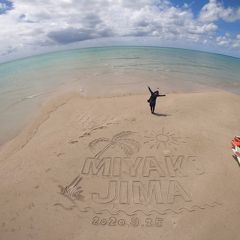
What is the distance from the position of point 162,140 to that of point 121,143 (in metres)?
1.85

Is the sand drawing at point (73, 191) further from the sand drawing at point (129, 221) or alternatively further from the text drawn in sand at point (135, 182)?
the sand drawing at point (129, 221)

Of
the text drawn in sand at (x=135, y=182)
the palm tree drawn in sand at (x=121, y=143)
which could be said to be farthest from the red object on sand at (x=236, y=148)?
the palm tree drawn in sand at (x=121, y=143)

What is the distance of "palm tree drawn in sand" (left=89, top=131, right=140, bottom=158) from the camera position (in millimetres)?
8977

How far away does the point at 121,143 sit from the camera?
31.0 ft

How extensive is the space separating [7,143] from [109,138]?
5.95 metres

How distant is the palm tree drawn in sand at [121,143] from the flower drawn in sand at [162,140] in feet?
2.12

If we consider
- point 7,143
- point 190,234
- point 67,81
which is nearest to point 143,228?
point 190,234

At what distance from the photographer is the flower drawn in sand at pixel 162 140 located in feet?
30.3

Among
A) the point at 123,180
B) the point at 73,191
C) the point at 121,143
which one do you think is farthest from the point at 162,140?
the point at 73,191

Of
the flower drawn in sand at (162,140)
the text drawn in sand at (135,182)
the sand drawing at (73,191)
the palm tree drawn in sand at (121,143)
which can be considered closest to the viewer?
the text drawn in sand at (135,182)

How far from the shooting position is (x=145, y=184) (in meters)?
7.49

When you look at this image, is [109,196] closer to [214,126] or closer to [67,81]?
[214,126]

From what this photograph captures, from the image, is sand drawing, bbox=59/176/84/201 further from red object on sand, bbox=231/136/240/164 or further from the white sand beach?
red object on sand, bbox=231/136/240/164

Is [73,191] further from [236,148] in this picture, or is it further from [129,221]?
[236,148]
